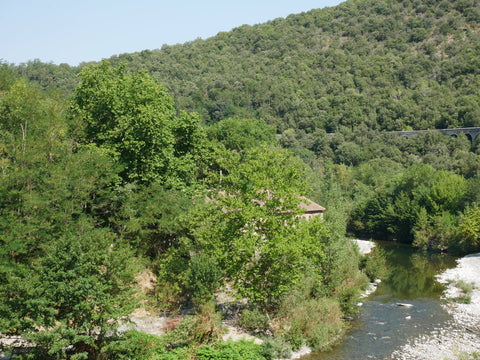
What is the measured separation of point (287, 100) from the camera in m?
109

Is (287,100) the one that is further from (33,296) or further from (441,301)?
(33,296)

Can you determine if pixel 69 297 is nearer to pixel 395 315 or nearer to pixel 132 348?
pixel 132 348

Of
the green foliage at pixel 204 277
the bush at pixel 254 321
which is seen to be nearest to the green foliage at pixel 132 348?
the green foliage at pixel 204 277

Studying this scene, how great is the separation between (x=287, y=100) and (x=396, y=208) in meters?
63.9

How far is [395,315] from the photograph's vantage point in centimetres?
2336

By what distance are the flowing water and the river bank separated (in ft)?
1.71

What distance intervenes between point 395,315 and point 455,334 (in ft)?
11.7

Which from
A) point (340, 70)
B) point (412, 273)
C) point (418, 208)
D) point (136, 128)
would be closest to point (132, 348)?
point (136, 128)

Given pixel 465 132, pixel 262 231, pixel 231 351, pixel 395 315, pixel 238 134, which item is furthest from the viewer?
pixel 465 132

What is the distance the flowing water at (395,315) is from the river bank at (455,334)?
0.52m

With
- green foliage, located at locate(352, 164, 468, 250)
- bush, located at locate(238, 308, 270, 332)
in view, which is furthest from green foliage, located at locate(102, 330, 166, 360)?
green foliage, located at locate(352, 164, 468, 250)

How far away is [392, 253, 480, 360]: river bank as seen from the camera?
58.6 ft

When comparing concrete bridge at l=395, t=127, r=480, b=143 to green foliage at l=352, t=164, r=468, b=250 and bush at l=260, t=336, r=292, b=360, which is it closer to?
green foliage at l=352, t=164, r=468, b=250

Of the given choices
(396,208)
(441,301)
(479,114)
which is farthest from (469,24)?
(441,301)
